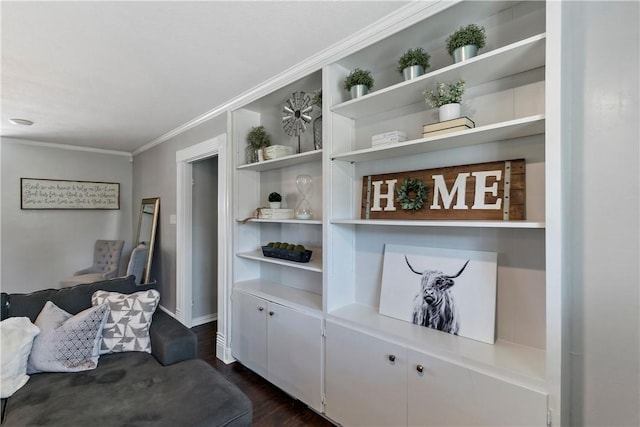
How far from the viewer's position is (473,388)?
1303 millimetres

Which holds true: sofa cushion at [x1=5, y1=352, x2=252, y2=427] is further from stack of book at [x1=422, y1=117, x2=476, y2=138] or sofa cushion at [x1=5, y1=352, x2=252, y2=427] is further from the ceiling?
the ceiling

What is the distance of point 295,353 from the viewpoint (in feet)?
6.81

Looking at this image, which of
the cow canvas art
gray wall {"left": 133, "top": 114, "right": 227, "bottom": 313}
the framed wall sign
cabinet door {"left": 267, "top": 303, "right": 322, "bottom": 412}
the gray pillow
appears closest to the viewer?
the cow canvas art

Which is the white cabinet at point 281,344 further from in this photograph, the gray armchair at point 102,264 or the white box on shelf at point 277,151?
the gray armchair at point 102,264

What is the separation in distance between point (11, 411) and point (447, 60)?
2720mm

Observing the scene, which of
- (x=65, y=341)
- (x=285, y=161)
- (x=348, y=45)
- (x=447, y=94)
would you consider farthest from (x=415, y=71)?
(x=65, y=341)

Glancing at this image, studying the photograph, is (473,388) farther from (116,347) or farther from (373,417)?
(116,347)

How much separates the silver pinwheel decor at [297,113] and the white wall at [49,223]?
378 centimetres

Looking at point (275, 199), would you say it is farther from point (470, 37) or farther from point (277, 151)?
point (470, 37)

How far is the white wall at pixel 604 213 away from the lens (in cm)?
115

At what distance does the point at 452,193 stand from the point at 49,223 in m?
5.17

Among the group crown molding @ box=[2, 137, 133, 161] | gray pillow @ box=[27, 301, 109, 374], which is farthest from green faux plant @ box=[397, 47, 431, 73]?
crown molding @ box=[2, 137, 133, 161]

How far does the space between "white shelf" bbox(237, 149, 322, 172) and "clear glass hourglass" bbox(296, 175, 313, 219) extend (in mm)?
139

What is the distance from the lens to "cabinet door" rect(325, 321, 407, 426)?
1.54 metres
